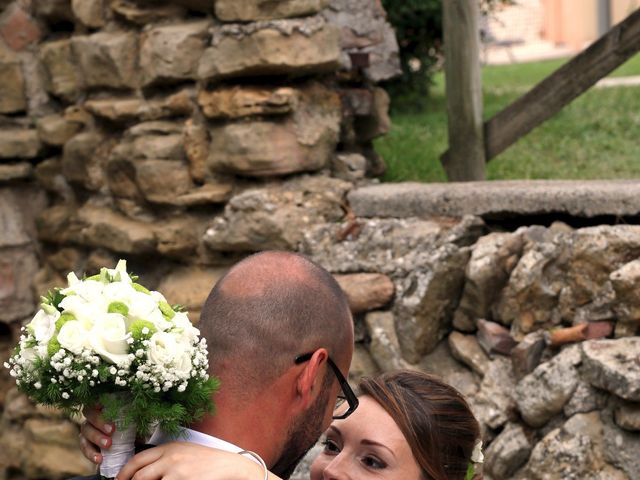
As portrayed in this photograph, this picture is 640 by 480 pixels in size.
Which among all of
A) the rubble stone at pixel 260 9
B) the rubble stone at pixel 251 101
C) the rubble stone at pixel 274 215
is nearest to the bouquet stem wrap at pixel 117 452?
the rubble stone at pixel 274 215

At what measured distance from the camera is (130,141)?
5148 mm

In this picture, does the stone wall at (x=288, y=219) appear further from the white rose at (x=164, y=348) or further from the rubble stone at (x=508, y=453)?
the white rose at (x=164, y=348)

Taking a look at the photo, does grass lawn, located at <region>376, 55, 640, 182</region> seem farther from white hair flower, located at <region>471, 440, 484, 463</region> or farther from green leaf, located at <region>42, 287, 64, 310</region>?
green leaf, located at <region>42, 287, 64, 310</region>

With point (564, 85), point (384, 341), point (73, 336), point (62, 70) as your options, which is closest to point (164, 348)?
point (73, 336)

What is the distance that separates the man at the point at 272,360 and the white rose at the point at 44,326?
0.19 metres

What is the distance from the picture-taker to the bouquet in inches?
92.0

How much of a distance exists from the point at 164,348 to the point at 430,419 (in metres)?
0.89

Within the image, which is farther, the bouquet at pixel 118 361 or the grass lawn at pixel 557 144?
the grass lawn at pixel 557 144

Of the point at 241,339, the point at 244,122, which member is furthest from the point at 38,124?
the point at 241,339

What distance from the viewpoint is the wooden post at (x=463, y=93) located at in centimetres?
514

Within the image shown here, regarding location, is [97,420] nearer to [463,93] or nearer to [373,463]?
[373,463]

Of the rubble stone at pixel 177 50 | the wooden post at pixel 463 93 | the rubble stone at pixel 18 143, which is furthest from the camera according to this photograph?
the rubble stone at pixel 18 143

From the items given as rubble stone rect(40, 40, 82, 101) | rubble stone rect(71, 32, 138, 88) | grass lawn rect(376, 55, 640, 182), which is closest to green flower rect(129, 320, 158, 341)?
rubble stone rect(71, 32, 138, 88)

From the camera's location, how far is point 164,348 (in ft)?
7.70
